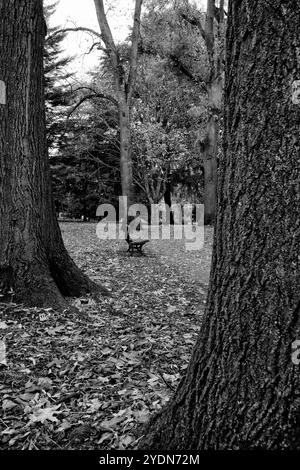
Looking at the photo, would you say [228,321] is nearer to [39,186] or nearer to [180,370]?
[180,370]

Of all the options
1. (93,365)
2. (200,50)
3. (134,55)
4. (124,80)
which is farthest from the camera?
(200,50)

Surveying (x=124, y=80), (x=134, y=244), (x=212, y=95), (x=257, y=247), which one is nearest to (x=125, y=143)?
(x=124, y=80)

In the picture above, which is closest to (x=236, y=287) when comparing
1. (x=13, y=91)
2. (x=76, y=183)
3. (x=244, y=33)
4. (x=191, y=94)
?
(x=244, y=33)

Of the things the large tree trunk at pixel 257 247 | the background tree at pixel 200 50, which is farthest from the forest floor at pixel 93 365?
the background tree at pixel 200 50

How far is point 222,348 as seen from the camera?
2.15 metres

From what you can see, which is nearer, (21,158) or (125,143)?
(21,158)

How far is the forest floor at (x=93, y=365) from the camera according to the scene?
3.13 m

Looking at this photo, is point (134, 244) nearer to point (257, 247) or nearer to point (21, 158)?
point (21, 158)

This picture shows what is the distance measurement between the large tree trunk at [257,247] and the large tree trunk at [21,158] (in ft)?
13.1

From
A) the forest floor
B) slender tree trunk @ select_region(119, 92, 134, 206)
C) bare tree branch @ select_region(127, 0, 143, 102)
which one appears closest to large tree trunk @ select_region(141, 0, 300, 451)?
the forest floor

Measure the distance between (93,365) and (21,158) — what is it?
320cm

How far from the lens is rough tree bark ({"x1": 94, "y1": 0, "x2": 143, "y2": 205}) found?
1501cm

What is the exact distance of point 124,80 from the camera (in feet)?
50.9

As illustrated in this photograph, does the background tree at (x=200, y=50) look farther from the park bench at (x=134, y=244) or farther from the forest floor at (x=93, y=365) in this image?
the forest floor at (x=93, y=365)
